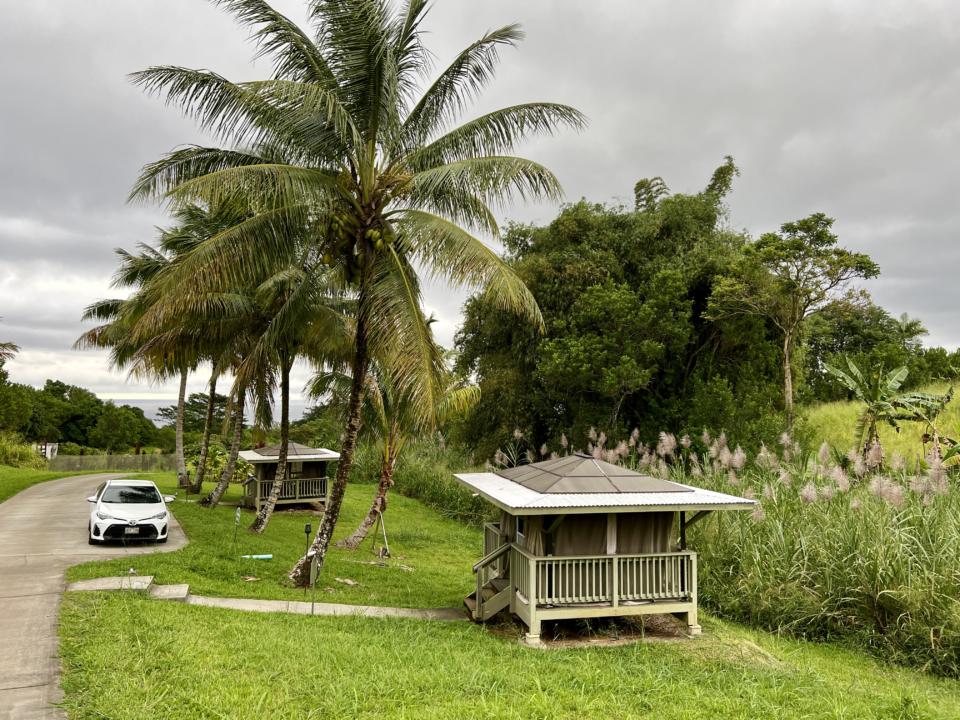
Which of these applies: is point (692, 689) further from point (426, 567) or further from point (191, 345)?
point (191, 345)

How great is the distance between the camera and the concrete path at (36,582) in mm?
5848

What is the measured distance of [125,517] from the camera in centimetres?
1262

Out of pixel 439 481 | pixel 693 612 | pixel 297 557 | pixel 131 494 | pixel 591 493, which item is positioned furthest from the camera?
pixel 439 481

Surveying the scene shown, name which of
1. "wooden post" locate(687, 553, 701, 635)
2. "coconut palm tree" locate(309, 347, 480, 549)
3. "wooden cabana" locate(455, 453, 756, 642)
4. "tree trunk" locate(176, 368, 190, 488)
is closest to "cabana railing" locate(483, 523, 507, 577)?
"wooden cabana" locate(455, 453, 756, 642)

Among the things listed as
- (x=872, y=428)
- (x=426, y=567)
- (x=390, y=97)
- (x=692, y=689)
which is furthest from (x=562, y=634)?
(x=872, y=428)

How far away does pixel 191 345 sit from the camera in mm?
15680

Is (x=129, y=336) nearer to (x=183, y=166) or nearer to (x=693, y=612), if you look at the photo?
(x=183, y=166)

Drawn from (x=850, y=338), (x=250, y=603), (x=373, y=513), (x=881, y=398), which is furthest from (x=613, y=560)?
(x=850, y=338)

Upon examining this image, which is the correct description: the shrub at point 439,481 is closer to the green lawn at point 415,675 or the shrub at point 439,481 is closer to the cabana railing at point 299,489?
the cabana railing at point 299,489

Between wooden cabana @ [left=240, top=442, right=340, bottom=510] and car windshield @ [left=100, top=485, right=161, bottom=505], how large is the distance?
531cm

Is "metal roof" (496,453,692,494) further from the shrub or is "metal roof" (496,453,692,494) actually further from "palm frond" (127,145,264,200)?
the shrub

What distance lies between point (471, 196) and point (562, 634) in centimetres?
727

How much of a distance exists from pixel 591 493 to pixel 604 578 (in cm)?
140

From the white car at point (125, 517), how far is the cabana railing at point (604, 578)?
8.04 metres
